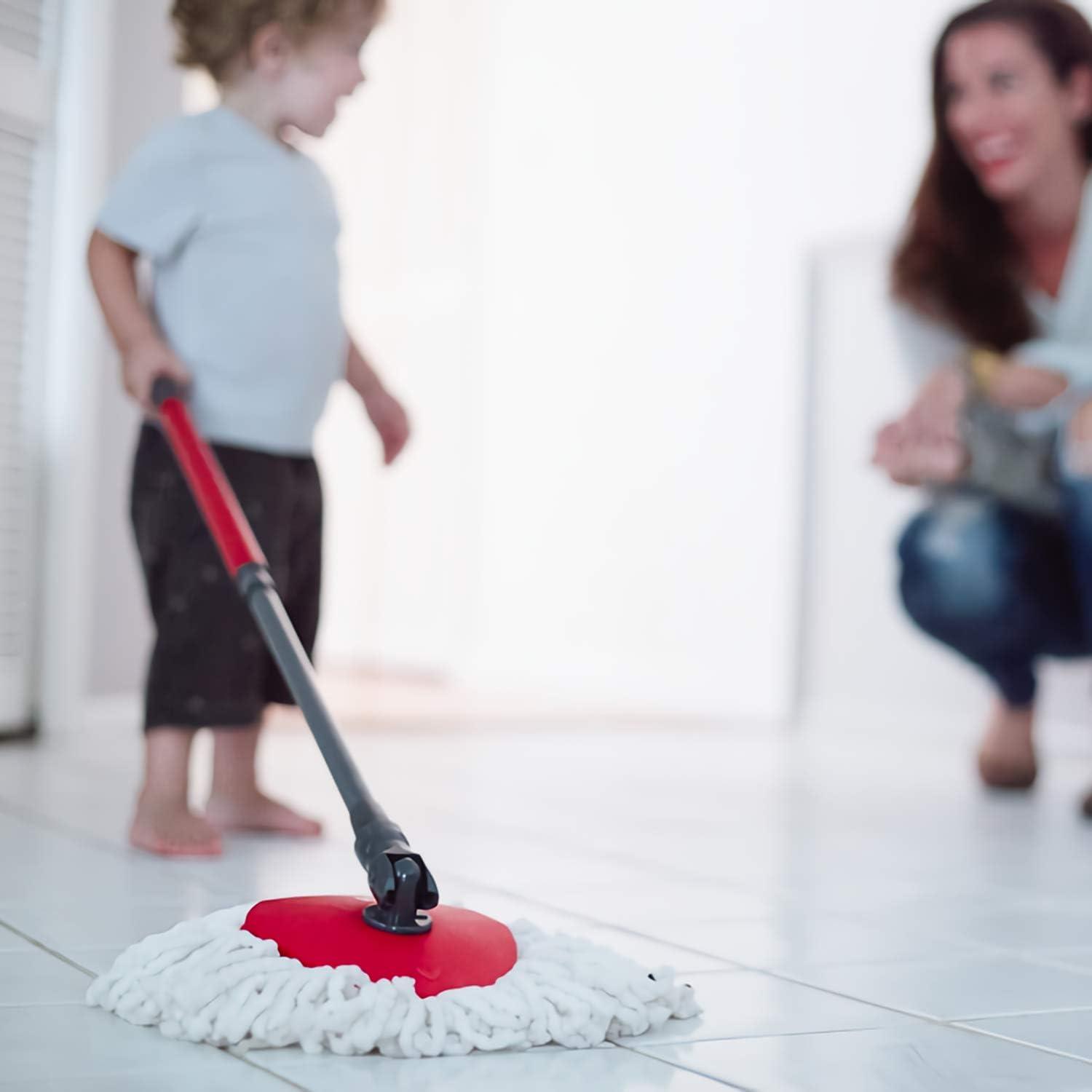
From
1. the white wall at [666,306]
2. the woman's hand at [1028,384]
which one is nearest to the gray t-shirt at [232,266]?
the woman's hand at [1028,384]

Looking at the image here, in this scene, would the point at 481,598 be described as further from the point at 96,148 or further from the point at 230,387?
the point at 230,387

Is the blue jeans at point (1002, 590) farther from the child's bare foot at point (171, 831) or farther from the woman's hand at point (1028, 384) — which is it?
the child's bare foot at point (171, 831)

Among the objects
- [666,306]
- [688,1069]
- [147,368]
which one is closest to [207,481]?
[147,368]

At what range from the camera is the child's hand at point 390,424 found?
4.58 feet

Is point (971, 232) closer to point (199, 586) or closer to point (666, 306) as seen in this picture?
point (199, 586)

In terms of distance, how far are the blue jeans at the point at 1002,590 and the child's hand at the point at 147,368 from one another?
101 centimetres

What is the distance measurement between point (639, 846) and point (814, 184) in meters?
1.84

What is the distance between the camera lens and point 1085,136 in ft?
6.11

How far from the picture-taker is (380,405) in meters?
1.41

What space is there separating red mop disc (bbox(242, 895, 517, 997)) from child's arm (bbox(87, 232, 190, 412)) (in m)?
0.55

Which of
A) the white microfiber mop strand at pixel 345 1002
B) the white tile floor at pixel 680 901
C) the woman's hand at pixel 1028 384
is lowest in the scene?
the white tile floor at pixel 680 901

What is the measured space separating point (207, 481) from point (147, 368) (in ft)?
0.47

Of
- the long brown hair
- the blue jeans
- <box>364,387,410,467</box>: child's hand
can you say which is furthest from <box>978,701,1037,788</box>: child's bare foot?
<box>364,387,410,467</box>: child's hand

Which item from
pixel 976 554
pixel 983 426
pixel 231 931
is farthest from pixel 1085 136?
pixel 231 931
